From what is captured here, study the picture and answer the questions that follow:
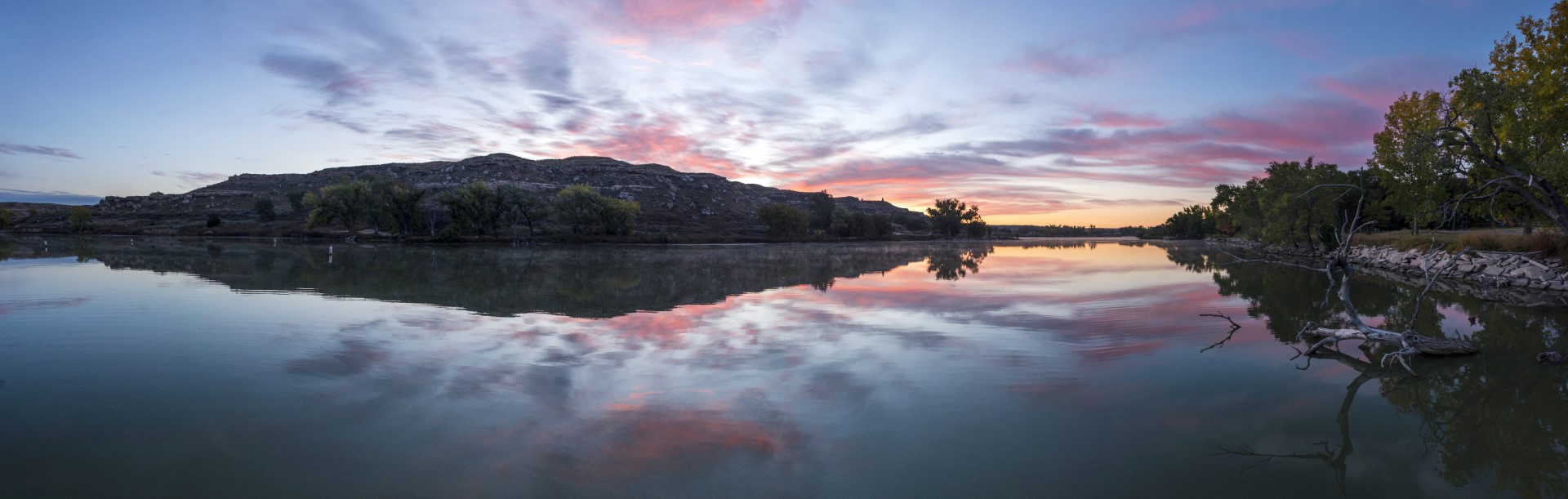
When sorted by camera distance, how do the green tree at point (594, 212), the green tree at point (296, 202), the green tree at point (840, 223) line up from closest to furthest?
the green tree at point (594, 212), the green tree at point (840, 223), the green tree at point (296, 202)

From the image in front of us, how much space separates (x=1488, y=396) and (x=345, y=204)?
109 metres

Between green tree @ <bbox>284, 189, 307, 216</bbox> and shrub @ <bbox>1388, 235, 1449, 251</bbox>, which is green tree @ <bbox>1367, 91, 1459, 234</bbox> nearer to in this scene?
shrub @ <bbox>1388, 235, 1449, 251</bbox>

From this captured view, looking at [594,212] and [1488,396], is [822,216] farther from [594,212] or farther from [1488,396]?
[1488,396]

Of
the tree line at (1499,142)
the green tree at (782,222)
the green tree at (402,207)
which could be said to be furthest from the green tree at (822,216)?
the tree line at (1499,142)

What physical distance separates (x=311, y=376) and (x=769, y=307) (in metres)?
10.8

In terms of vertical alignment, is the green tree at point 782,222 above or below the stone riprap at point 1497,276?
above

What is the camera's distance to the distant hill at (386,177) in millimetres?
106438

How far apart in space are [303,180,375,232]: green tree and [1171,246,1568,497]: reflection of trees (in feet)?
336

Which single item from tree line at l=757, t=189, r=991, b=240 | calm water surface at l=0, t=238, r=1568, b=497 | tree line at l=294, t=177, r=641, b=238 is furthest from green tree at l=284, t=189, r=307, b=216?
calm water surface at l=0, t=238, r=1568, b=497

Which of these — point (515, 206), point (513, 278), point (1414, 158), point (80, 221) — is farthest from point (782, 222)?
point (80, 221)

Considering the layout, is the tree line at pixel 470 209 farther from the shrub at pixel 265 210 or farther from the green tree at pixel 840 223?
the green tree at pixel 840 223

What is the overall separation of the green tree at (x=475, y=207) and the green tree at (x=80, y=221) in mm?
60534

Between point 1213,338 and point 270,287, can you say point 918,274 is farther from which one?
point 270,287

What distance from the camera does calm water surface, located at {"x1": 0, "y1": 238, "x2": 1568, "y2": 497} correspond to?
5.99 meters
